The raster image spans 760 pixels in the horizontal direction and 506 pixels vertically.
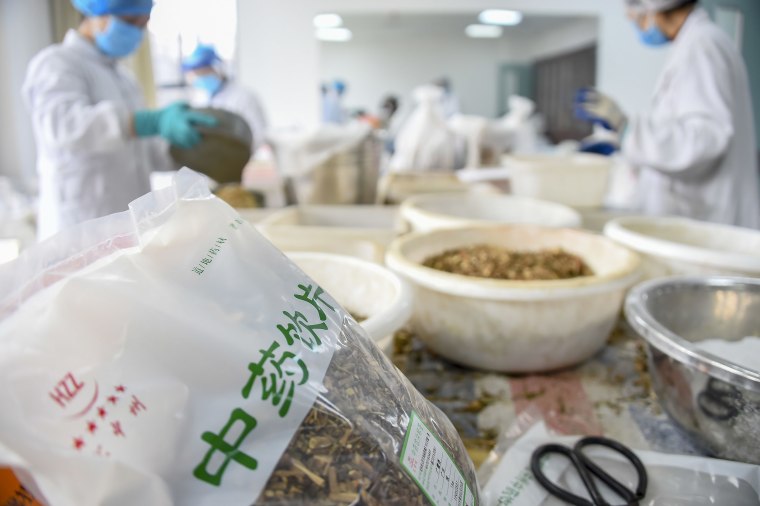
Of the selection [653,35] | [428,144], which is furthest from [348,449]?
[428,144]

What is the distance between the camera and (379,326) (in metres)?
0.52

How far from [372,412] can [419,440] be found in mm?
44

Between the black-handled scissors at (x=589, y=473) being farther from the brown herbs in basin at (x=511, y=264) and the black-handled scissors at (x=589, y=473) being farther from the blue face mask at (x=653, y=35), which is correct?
the blue face mask at (x=653, y=35)

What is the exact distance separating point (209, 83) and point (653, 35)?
2.50 m

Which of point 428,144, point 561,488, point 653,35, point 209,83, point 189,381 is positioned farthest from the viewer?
point 209,83

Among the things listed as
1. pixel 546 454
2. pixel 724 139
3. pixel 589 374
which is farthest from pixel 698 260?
pixel 724 139

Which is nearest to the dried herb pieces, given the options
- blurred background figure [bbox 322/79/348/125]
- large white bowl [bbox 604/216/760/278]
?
large white bowl [bbox 604/216/760/278]

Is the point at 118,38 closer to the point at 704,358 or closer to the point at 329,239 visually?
the point at 329,239

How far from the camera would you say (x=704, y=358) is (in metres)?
0.48

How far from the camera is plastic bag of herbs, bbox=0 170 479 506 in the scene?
0.79ft

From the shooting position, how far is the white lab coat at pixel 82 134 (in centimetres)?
133

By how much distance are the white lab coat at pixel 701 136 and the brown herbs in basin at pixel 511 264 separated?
819 mm

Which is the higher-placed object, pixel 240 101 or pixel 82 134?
pixel 240 101

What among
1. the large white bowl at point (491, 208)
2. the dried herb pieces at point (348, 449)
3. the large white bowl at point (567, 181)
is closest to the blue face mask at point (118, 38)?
the large white bowl at point (491, 208)
